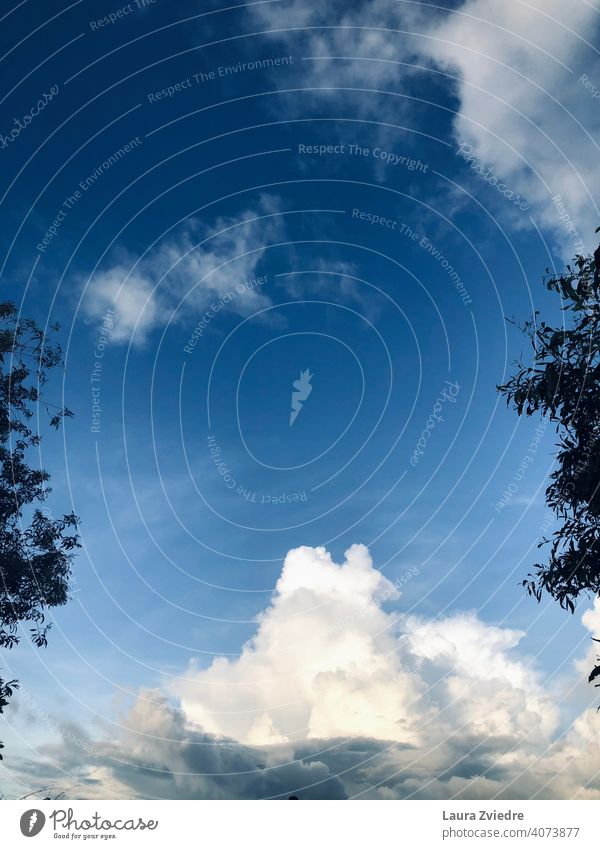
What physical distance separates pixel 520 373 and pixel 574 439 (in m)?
1.94

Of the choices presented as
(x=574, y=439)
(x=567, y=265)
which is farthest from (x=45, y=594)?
(x=567, y=265)

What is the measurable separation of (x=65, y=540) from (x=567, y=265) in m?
15.5

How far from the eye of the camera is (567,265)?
14.1 meters

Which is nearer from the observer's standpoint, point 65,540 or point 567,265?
point 567,265
